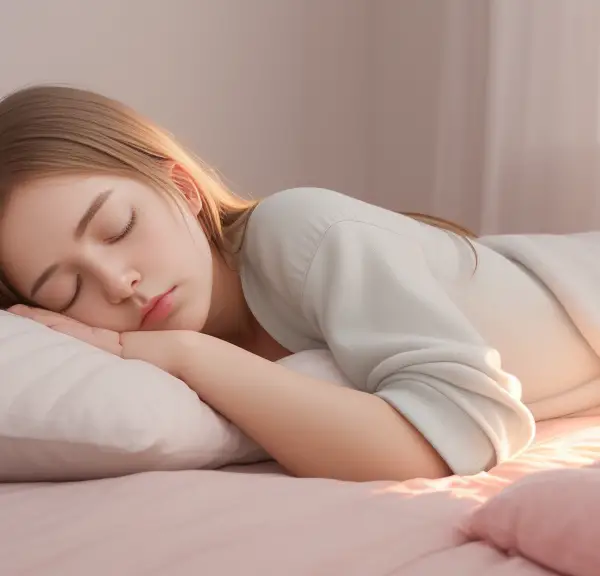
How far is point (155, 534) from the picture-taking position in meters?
0.65

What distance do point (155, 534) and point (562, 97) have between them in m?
1.65

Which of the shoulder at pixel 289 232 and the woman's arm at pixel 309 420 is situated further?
the shoulder at pixel 289 232

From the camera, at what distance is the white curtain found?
1.96 meters

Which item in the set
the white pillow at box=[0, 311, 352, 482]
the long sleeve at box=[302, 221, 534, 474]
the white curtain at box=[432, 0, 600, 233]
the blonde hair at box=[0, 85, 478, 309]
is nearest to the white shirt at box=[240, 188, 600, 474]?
the long sleeve at box=[302, 221, 534, 474]

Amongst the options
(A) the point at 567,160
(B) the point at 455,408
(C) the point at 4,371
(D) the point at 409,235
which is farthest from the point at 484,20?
(C) the point at 4,371

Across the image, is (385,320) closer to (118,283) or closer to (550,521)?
(118,283)

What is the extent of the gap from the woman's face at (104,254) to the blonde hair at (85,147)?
0.08ft

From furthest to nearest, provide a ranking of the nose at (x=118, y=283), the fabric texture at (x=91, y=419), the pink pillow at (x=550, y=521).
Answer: the nose at (x=118, y=283) → the fabric texture at (x=91, y=419) → the pink pillow at (x=550, y=521)

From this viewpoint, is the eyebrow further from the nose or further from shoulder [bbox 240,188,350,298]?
shoulder [bbox 240,188,350,298]

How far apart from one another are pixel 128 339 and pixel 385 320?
1.02ft

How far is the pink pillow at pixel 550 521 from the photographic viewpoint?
21.7 inches

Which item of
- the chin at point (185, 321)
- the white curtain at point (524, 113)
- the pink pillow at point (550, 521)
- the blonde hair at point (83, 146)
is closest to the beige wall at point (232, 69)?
the white curtain at point (524, 113)

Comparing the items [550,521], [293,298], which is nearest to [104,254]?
[293,298]

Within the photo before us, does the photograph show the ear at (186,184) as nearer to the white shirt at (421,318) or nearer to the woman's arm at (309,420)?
the white shirt at (421,318)
